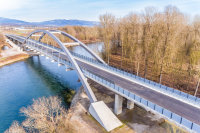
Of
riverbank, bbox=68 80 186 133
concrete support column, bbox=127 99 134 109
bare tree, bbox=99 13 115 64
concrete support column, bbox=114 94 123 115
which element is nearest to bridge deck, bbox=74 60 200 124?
concrete support column, bbox=114 94 123 115

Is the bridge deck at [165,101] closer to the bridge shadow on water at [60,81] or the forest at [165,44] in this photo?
the forest at [165,44]

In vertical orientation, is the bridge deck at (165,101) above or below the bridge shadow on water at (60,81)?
above

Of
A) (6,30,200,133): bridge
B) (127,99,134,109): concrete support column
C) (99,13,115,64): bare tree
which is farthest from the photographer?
(99,13,115,64): bare tree

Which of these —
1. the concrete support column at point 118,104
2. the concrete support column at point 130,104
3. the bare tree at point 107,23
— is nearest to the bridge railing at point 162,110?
the concrete support column at point 118,104

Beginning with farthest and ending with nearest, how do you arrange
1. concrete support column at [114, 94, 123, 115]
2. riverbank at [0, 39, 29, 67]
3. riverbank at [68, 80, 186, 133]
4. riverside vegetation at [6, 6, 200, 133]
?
riverbank at [0, 39, 29, 67] → concrete support column at [114, 94, 123, 115] → riverside vegetation at [6, 6, 200, 133] → riverbank at [68, 80, 186, 133]

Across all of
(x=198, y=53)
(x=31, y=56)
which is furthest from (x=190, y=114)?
(x=31, y=56)

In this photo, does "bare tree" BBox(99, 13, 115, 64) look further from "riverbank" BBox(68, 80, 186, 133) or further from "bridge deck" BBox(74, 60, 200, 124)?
"riverbank" BBox(68, 80, 186, 133)
